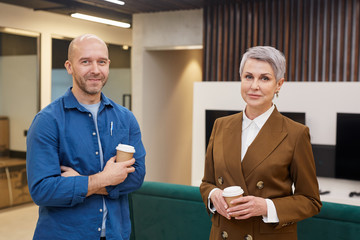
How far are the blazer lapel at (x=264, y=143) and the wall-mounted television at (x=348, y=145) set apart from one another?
11.7ft

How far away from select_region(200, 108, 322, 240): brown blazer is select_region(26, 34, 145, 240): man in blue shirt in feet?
1.37

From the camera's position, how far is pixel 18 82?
21.1 feet

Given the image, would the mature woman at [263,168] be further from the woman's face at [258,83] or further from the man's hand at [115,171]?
the man's hand at [115,171]

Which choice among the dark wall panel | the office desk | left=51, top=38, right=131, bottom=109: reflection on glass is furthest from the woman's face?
left=51, top=38, right=131, bottom=109: reflection on glass

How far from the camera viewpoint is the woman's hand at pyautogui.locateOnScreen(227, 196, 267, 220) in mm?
1541

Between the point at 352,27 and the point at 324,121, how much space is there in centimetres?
132

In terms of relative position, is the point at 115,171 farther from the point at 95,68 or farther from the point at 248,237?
the point at 248,237

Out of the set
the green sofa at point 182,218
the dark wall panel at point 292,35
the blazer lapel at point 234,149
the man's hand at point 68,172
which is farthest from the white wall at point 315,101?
the man's hand at point 68,172

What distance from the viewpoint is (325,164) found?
5.17m

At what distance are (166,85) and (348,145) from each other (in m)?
3.71

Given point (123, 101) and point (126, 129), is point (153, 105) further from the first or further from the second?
point (126, 129)

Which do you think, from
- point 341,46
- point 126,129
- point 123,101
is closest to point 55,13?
point 123,101

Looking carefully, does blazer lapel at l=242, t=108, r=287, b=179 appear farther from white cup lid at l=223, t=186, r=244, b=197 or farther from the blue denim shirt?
the blue denim shirt

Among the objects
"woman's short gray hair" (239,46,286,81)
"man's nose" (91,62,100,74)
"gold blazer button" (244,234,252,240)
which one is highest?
"woman's short gray hair" (239,46,286,81)
